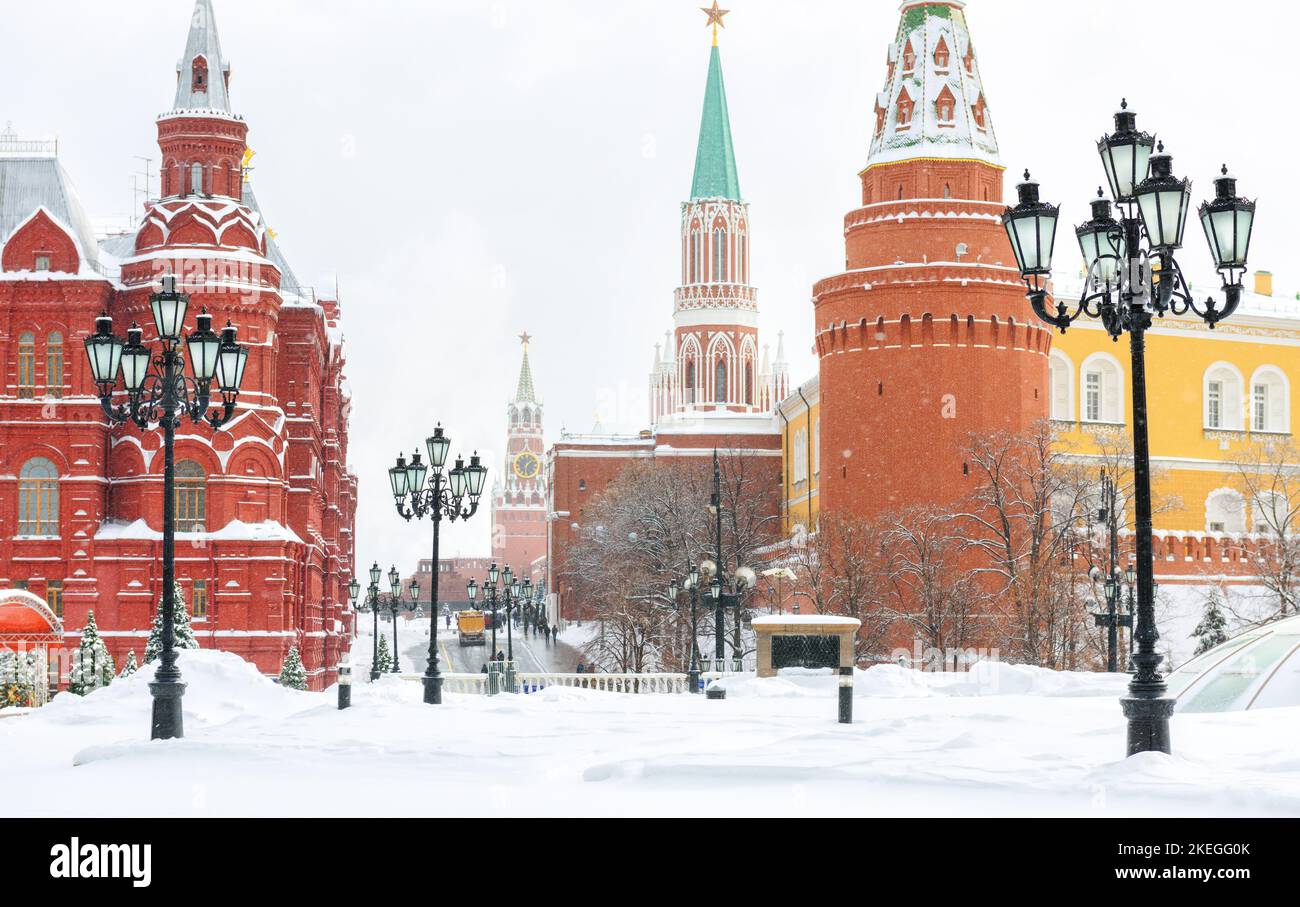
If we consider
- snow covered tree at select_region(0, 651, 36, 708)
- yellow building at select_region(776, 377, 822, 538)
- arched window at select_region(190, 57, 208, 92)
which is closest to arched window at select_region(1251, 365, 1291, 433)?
yellow building at select_region(776, 377, 822, 538)

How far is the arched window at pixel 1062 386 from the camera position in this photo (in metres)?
57.1

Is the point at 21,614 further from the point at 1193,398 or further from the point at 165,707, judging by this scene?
the point at 1193,398

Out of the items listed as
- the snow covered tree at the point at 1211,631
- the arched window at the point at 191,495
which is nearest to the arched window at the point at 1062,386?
the snow covered tree at the point at 1211,631

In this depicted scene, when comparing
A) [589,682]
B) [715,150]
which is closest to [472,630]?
[715,150]

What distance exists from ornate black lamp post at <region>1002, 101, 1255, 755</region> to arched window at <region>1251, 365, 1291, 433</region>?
4909 centimetres

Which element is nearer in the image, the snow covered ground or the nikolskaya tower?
the snow covered ground

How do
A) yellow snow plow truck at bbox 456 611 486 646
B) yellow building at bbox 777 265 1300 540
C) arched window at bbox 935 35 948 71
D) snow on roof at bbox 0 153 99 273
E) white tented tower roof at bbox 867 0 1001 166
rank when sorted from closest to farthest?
snow on roof at bbox 0 153 99 273
arched window at bbox 935 35 948 71
white tented tower roof at bbox 867 0 1001 166
yellow building at bbox 777 265 1300 540
yellow snow plow truck at bbox 456 611 486 646

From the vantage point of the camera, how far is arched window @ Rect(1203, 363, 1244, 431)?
5944 centimetres

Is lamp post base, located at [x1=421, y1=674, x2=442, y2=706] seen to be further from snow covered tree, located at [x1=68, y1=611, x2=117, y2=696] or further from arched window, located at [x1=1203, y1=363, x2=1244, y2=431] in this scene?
arched window, located at [x1=1203, y1=363, x2=1244, y2=431]

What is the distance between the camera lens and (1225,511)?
5841 cm

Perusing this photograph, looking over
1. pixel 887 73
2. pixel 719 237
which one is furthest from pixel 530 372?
pixel 887 73

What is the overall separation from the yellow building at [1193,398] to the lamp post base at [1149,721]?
143 feet

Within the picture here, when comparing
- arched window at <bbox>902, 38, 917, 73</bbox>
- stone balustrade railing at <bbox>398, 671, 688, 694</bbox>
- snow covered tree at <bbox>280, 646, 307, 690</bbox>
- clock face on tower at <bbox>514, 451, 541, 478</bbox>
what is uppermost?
arched window at <bbox>902, 38, 917, 73</bbox>
